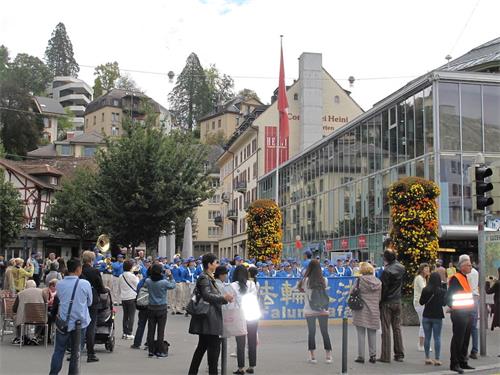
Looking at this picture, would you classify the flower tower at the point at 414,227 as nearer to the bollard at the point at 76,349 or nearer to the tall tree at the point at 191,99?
the bollard at the point at 76,349

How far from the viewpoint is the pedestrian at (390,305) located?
12.2 m

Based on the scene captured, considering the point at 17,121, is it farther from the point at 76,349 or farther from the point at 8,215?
the point at 76,349

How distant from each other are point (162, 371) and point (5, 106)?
88.0 meters

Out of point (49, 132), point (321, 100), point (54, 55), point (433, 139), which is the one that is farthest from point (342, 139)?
point (54, 55)

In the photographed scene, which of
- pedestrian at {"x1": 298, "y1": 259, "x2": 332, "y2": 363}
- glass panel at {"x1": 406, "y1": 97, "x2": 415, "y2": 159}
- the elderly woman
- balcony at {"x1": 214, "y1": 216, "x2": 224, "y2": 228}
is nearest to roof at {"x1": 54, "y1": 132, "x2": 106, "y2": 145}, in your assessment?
balcony at {"x1": 214, "y1": 216, "x2": 224, "y2": 228}

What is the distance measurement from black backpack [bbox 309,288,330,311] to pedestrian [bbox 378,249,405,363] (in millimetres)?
1158

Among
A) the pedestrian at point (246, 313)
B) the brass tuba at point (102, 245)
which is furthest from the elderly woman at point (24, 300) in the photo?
the brass tuba at point (102, 245)

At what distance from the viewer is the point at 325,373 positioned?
433 inches

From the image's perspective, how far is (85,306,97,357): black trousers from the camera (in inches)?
465

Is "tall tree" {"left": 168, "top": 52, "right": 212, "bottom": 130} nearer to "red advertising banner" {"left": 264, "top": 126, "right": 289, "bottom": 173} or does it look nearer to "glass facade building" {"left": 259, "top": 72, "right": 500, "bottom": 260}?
"red advertising banner" {"left": 264, "top": 126, "right": 289, "bottom": 173}

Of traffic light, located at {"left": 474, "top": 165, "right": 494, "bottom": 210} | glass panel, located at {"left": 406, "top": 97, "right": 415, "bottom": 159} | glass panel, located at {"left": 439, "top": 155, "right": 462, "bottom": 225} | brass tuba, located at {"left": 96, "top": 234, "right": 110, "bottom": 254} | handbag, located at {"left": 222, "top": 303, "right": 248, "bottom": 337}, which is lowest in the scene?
handbag, located at {"left": 222, "top": 303, "right": 248, "bottom": 337}

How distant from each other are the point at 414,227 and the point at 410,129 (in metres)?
14.1

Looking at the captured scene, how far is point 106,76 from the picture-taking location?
14212 centimetres

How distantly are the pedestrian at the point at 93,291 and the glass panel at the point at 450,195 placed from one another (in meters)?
20.5
